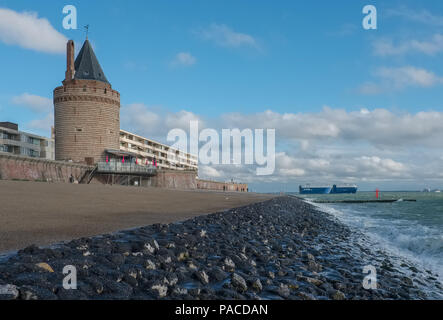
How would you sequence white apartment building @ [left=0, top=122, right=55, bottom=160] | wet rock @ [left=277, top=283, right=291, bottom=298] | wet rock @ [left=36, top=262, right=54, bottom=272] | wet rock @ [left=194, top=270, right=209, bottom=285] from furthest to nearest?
white apartment building @ [left=0, top=122, right=55, bottom=160] → wet rock @ [left=194, top=270, right=209, bottom=285] → wet rock @ [left=277, top=283, right=291, bottom=298] → wet rock @ [left=36, top=262, right=54, bottom=272]

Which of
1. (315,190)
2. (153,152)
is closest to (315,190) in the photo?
(315,190)

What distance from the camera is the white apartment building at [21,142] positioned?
5750 centimetres

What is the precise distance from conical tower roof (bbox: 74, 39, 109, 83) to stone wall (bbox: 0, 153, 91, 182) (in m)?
21.2

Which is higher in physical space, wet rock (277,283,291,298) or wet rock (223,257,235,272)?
wet rock (223,257,235,272)

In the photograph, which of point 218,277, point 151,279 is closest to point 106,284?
point 151,279

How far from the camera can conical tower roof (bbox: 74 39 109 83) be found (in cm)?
5119

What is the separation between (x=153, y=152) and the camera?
312ft

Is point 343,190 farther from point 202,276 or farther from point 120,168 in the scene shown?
point 202,276

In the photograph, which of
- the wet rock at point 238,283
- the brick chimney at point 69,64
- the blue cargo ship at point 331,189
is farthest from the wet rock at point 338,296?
the blue cargo ship at point 331,189

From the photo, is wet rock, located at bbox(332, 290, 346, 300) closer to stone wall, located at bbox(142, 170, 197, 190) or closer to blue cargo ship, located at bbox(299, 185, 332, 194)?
stone wall, located at bbox(142, 170, 197, 190)

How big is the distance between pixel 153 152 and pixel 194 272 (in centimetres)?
9343

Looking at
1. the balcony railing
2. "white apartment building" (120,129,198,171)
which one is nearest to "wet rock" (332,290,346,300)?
the balcony railing
